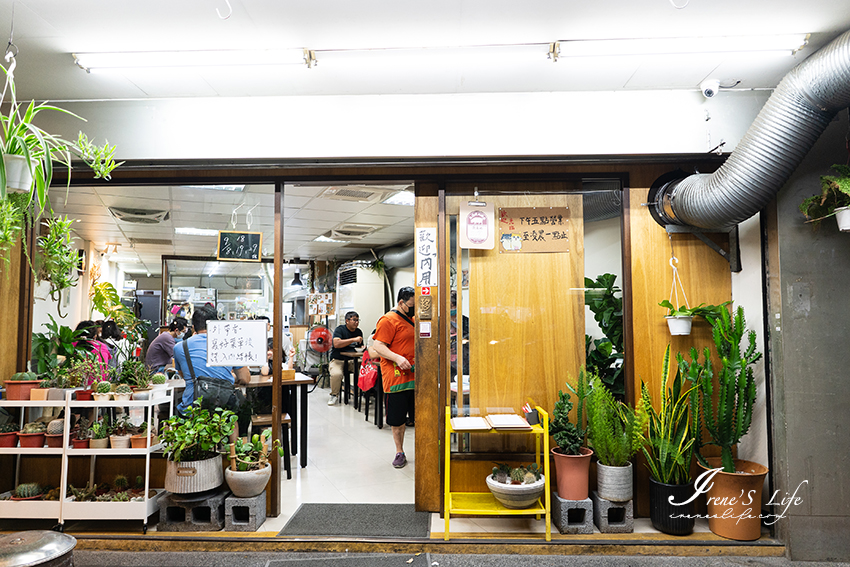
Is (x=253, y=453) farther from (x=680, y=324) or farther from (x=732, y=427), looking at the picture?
(x=732, y=427)

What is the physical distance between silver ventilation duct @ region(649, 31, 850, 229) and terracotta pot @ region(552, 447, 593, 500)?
1611 millimetres

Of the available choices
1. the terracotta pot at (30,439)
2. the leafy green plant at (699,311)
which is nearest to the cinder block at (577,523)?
the leafy green plant at (699,311)

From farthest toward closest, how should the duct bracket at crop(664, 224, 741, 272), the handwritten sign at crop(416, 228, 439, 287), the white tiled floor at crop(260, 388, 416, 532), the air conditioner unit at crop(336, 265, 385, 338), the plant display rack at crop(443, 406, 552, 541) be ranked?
the air conditioner unit at crop(336, 265, 385, 338) < the white tiled floor at crop(260, 388, 416, 532) < the handwritten sign at crop(416, 228, 439, 287) < the duct bracket at crop(664, 224, 741, 272) < the plant display rack at crop(443, 406, 552, 541)

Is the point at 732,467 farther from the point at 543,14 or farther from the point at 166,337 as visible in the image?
the point at 166,337

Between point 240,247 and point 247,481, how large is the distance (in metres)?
1.55

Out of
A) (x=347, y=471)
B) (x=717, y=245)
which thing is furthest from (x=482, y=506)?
(x=717, y=245)

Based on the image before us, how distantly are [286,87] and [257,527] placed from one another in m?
2.73

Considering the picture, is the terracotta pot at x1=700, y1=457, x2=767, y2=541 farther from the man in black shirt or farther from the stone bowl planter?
the man in black shirt

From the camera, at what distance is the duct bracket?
11.2 ft

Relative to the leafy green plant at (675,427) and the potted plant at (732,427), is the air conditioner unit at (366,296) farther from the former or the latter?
the potted plant at (732,427)

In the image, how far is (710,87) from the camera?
3.19m

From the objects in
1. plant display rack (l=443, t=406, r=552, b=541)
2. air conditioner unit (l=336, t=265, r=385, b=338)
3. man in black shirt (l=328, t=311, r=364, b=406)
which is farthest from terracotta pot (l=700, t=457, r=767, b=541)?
air conditioner unit (l=336, t=265, r=385, b=338)

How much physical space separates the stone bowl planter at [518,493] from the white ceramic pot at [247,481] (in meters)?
1.40

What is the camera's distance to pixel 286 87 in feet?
10.7
